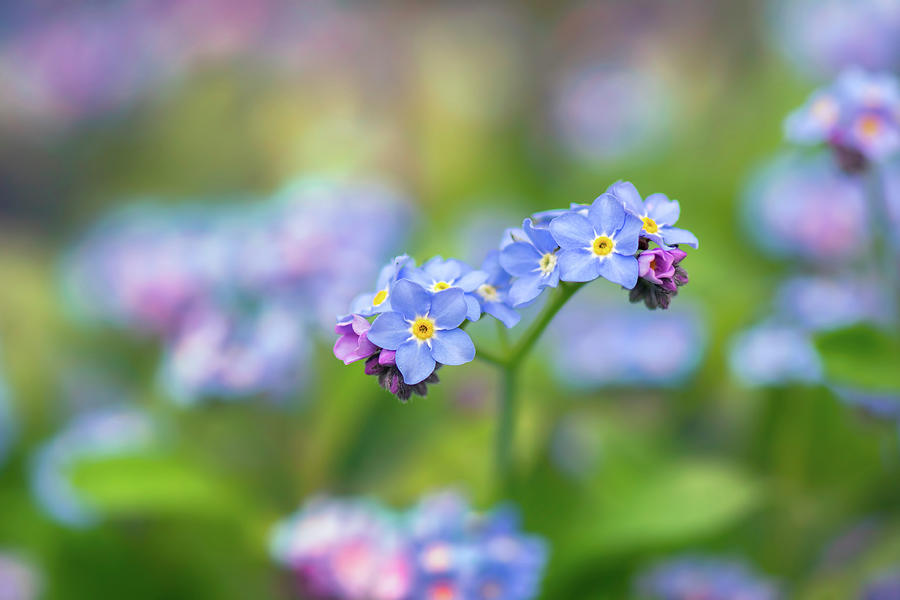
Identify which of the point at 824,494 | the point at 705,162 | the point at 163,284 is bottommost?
the point at 824,494

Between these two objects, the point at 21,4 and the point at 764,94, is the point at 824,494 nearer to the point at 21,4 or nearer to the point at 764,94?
the point at 764,94

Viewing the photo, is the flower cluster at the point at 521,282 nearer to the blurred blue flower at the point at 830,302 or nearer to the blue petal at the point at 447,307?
the blue petal at the point at 447,307

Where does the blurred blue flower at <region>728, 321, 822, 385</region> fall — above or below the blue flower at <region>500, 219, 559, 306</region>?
above

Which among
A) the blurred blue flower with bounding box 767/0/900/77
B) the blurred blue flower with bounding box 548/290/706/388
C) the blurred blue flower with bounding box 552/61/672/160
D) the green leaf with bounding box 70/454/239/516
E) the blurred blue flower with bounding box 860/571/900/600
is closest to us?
the blurred blue flower with bounding box 860/571/900/600

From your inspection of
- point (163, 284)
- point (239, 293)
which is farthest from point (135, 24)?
point (239, 293)

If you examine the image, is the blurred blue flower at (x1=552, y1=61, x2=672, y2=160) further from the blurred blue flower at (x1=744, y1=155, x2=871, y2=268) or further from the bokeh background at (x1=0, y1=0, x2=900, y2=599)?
the blurred blue flower at (x1=744, y1=155, x2=871, y2=268)

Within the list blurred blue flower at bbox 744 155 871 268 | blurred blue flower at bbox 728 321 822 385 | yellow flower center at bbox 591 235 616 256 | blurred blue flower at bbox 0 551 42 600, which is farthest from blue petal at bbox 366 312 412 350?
blurred blue flower at bbox 744 155 871 268
